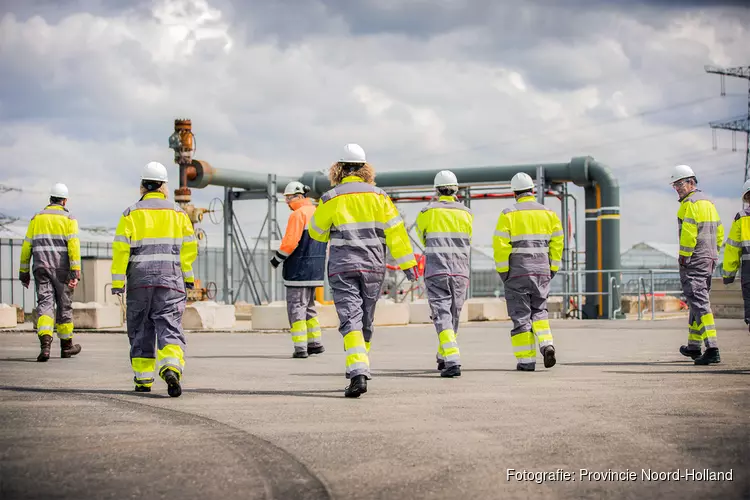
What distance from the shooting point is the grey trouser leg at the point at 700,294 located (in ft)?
34.4

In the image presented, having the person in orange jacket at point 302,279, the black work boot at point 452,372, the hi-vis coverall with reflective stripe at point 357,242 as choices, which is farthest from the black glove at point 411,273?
the person in orange jacket at point 302,279

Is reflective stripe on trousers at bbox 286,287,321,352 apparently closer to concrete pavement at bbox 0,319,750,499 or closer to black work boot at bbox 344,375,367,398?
concrete pavement at bbox 0,319,750,499

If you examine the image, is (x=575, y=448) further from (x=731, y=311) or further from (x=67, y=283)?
(x=731, y=311)

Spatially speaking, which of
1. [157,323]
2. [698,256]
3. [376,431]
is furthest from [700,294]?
[376,431]

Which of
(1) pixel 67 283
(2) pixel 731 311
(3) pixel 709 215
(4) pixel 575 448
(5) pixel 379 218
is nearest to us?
(4) pixel 575 448

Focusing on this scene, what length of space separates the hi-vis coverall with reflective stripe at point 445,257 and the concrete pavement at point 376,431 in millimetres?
624

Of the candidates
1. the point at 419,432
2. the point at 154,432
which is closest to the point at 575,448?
the point at 419,432

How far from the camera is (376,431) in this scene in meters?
5.88

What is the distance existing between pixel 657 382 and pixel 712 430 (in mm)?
2791

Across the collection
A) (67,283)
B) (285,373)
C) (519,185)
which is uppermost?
(519,185)

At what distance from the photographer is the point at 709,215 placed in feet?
35.1

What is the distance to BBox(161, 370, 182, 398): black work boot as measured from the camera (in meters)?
7.77

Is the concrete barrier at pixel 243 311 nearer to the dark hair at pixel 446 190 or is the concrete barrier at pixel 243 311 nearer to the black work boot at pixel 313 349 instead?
the black work boot at pixel 313 349

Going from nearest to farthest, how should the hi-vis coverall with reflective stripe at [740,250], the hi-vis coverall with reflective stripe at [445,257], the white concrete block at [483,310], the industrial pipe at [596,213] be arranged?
the hi-vis coverall with reflective stripe at [445,257] < the hi-vis coverall with reflective stripe at [740,250] < the white concrete block at [483,310] < the industrial pipe at [596,213]
